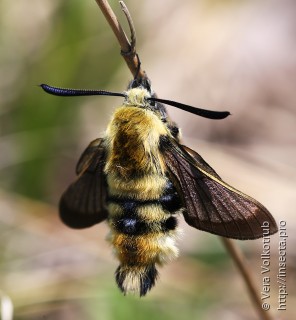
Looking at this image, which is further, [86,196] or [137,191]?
[86,196]

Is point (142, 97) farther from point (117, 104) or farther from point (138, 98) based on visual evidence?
point (117, 104)

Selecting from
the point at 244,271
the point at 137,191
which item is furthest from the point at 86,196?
the point at 244,271

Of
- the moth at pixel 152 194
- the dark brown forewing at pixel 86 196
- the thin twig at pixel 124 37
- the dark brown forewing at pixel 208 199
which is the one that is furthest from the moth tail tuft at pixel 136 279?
the thin twig at pixel 124 37

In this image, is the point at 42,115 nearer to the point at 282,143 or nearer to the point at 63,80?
the point at 63,80

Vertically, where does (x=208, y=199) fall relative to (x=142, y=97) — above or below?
below

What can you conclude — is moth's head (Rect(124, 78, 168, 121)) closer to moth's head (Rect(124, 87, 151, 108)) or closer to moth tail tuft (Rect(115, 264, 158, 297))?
moth's head (Rect(124, 87, 151, 108))

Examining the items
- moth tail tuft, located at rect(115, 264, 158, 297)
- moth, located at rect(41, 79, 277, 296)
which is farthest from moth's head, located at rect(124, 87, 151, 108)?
moth tail tuft, located at rect(115, 264, 158, 297)

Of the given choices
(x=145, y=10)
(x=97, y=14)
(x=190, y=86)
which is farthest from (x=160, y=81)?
(x=97, y=14)
